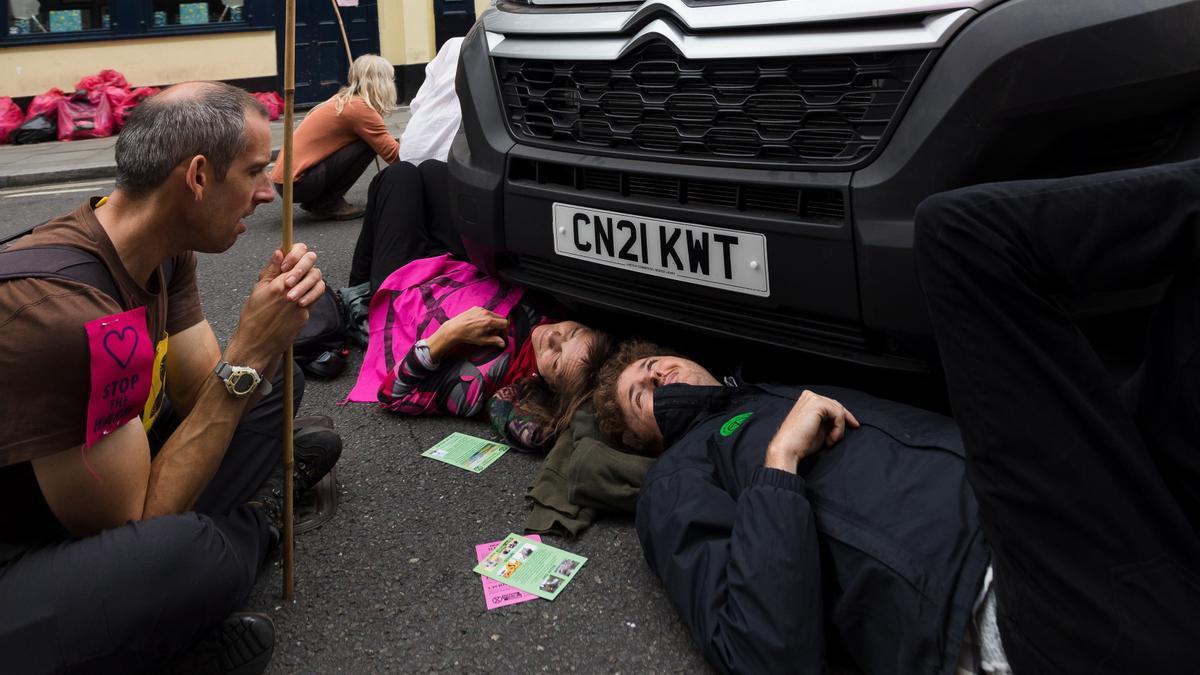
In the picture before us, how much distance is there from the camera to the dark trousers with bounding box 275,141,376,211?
6.07m

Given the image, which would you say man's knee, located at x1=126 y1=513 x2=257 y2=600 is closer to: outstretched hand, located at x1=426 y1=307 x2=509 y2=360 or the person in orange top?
outstretched hand, located at x1=426 y1=307 x2=509 y2=360

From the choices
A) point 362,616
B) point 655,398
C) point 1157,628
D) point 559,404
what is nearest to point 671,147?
point 655,398

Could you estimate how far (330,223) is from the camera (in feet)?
21.1

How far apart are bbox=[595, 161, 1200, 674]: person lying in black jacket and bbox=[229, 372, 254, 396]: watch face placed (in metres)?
1.08

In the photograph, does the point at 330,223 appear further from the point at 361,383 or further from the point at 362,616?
the point at 362,616

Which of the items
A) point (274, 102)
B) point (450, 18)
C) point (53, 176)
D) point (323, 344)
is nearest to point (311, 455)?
point (323, 344)

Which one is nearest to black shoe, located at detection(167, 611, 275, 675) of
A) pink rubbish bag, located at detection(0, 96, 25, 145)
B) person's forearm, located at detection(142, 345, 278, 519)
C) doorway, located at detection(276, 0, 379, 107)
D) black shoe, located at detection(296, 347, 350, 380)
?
person's forearm, located at detection(142, 345, 278, 519)

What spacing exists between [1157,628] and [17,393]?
6.41ft

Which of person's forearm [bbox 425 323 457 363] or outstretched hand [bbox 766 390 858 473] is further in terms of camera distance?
person's forearm [bbox 425 323 457 363]

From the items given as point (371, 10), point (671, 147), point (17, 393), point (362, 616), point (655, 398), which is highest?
point (371, 10)

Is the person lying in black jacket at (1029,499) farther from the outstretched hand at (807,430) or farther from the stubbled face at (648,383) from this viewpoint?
the stubbled face at (648,383)

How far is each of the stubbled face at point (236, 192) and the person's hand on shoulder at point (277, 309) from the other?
12 cm

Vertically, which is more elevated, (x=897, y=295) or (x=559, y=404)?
(x=897, y=295)

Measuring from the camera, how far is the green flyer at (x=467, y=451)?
3062 mm
